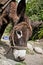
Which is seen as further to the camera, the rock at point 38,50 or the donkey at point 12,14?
the rock at point 38,50

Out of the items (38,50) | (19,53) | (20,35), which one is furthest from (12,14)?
(38,50)

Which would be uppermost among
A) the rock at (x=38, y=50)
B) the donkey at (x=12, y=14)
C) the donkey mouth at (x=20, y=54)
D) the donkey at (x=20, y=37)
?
the donkey at (x=12, y=14)

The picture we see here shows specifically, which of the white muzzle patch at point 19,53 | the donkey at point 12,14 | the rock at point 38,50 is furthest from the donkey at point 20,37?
the rock at point 38,50

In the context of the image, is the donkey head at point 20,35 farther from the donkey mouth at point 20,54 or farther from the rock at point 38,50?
the rock at point 38,50

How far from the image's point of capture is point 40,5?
31.4ft

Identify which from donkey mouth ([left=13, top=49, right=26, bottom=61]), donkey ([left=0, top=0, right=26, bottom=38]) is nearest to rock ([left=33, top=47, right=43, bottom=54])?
donkey mouth ([left=13, top=49, right=26, bottom=61])

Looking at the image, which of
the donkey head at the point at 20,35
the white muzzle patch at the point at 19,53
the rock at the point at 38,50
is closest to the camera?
the donkey head at the point at 20,35

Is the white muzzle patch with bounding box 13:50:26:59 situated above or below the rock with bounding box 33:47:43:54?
above

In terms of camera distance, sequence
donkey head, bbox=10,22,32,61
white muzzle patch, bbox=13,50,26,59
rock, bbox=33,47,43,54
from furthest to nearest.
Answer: rock, bbox=33,47,43,54 < white muzzle patch, bbox=13,50,26,59 < donkey head, bbox=10,22,32,61

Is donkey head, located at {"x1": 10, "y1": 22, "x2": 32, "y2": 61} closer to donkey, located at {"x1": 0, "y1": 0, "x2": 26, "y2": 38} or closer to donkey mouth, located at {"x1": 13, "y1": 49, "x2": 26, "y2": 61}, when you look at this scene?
donkey mouth, located at {"x1": 13, "y1": 49, "x2": 26, "y2": 61}

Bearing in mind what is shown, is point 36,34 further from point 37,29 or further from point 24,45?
point 24,45

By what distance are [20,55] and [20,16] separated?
1.97ft

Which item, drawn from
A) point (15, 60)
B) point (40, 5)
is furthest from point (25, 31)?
point (40, 5)

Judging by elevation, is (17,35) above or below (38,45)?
above
